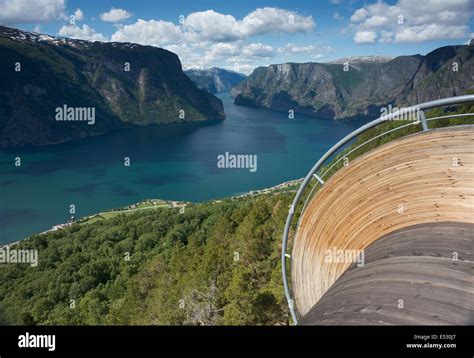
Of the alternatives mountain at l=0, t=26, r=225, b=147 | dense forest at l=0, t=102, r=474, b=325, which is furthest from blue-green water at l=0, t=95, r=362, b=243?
mountain at l=0, t=26, r=225, b=147

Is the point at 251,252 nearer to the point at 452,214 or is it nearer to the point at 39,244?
the point at 452,214

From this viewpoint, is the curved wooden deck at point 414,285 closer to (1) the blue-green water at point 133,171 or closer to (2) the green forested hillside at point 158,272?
(2) the green forested hillside at point 158,272

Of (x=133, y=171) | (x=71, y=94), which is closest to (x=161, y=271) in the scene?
(x=133, y=171)

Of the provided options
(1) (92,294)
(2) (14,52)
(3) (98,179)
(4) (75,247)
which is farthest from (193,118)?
(1) (92,294)

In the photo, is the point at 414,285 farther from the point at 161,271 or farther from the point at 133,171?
the point at 133,171

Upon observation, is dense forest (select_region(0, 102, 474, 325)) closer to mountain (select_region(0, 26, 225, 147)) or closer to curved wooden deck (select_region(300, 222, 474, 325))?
curved wooden deck (select_region(300, 222, 474, 325))

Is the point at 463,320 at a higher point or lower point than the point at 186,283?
higher
